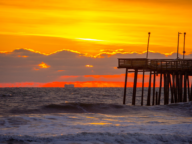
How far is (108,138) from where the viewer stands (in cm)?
1734

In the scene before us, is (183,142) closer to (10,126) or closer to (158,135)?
(158,135)

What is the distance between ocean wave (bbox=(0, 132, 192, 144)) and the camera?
54.9 feet

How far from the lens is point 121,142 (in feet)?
55.0

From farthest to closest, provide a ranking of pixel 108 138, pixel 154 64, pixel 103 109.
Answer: pixel 154 64 → pixel 103 109 → pixel 108 138

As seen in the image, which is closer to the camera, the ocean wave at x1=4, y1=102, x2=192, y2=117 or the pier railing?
the ocean wave at x1=4, y1=102, x2=192, y2=117

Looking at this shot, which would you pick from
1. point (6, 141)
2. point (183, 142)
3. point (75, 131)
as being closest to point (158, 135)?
point (183, 142)

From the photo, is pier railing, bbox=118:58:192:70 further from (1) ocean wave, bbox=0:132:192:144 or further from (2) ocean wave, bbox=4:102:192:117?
(1) ocean wave, bbox=0:132:192:144

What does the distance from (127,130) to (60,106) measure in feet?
56.7

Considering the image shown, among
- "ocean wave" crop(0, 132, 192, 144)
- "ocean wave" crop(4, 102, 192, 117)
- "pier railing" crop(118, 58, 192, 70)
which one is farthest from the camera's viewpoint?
"pier railing" crop(118, 58, 192, 70)

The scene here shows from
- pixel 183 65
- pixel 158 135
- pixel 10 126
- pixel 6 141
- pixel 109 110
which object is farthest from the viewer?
pixel 183 65

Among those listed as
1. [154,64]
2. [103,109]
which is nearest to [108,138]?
[103,109]

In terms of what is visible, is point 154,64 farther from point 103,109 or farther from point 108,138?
point 108,138

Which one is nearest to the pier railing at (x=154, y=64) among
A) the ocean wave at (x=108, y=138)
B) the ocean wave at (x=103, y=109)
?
the ocean wave at (x=103, y=109)

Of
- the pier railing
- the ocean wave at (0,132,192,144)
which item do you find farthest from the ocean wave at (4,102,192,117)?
the ocean wave at (0,132,192,144)
